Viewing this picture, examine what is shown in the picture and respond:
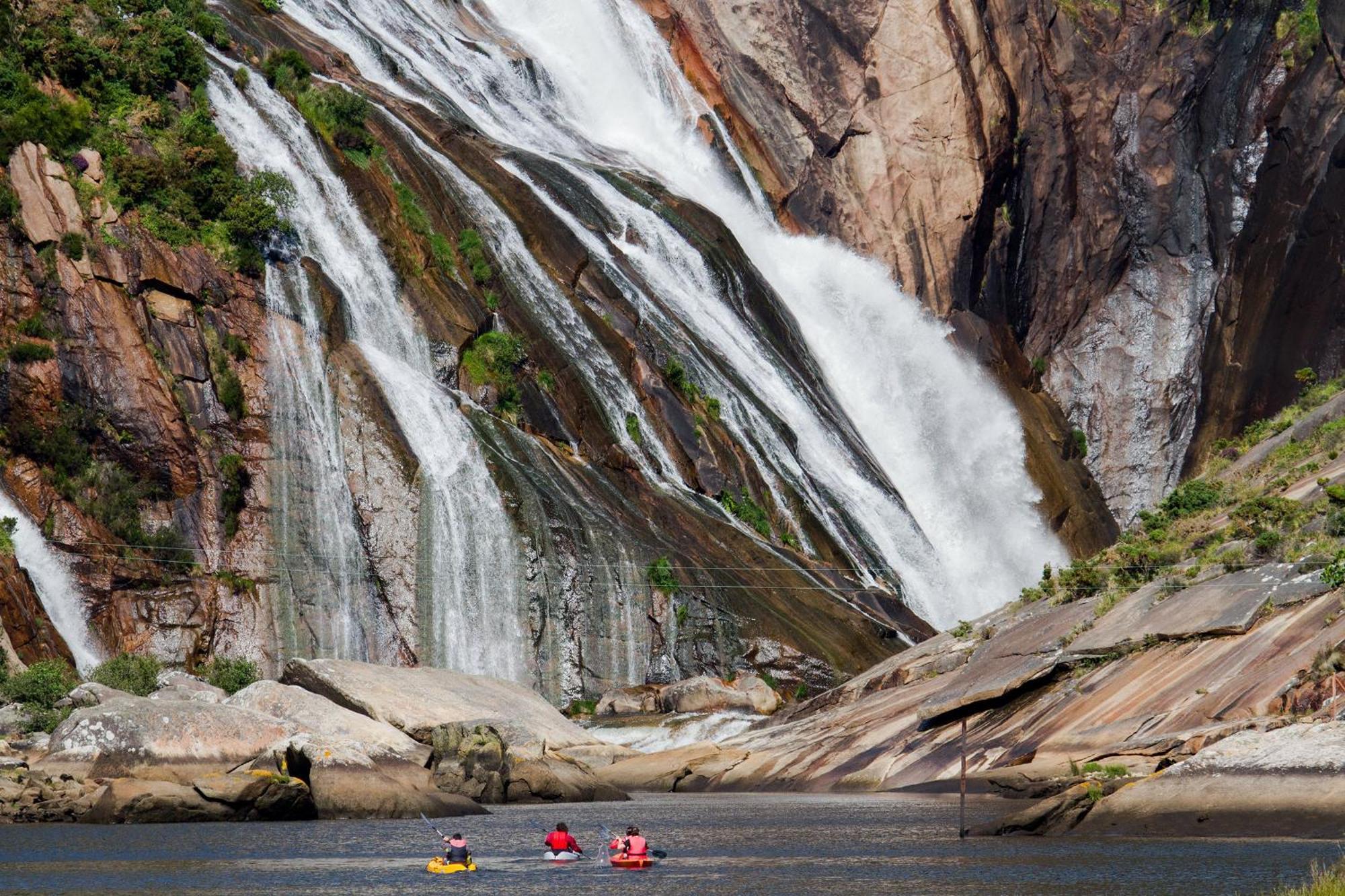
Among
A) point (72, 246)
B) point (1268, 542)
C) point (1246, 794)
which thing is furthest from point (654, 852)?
point (72, 246)

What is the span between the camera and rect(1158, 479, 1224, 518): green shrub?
177 ft

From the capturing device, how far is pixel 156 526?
53.7 metres

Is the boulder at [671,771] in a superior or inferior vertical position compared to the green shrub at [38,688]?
inferior

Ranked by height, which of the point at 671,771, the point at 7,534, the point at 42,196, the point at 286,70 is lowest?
the point at 671,771

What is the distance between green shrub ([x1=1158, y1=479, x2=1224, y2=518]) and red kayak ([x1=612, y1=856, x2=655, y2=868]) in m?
27.5

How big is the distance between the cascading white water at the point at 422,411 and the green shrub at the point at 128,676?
9.81m

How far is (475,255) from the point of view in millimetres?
68250

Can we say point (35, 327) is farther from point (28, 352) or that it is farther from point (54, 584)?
point (54, 584)

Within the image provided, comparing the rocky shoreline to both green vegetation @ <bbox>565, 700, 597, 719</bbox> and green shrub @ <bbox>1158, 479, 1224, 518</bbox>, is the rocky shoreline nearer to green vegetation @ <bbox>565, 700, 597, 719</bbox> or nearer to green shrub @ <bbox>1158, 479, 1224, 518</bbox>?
green vegetation @ <bbox>565, 700, 597, 719</bbox>

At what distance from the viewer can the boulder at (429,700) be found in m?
44.7

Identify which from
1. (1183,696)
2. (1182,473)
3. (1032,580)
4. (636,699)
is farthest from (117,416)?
(1182,473)

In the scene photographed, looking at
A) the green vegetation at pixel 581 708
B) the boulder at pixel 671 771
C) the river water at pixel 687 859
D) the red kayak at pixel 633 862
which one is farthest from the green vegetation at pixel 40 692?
the red kayak at pixel 633 862

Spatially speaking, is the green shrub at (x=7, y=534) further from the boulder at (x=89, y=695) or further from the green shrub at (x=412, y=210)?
the green shrub at (x=412, y=210)

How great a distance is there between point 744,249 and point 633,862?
62346 mm
